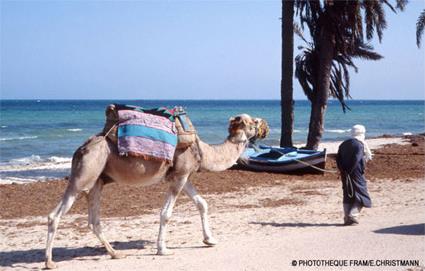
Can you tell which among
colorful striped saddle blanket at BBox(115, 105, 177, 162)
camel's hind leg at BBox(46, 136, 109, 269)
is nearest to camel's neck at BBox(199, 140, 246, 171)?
colorful striped saddle blanket at BBox(115, 105, 177, 162)

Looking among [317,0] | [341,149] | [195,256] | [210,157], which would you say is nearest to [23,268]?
[195,256]

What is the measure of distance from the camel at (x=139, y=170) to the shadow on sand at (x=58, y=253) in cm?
57

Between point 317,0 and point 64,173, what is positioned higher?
point 317,0

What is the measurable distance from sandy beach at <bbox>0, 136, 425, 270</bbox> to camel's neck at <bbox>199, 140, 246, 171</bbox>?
1.19m

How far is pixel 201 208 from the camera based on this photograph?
8.80 metres

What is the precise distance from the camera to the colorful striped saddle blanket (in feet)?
26.1

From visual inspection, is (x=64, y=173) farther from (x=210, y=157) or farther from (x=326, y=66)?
(x=210, y=157)

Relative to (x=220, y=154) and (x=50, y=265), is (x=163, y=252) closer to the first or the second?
(x=50, y=265)

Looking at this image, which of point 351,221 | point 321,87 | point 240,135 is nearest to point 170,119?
point 240,135

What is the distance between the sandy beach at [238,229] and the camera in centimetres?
785

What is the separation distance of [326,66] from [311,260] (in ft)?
46.6

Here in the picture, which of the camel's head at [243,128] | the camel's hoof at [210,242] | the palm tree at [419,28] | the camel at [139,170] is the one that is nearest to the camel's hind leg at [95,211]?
the camel at [139,170]

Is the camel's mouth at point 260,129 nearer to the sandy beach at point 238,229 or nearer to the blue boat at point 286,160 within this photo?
the sandy beach at point 238,229

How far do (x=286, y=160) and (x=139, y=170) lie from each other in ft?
34.8
